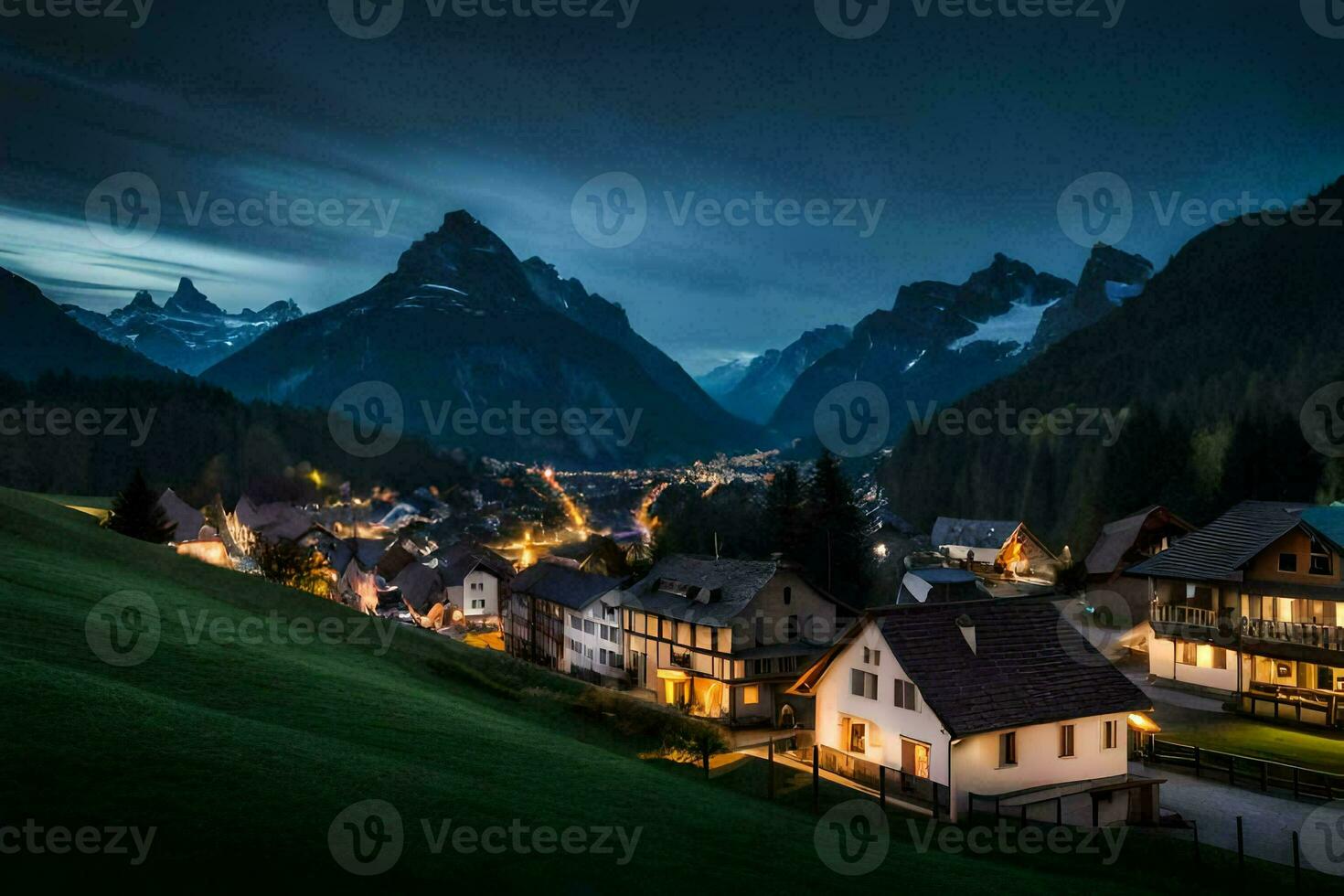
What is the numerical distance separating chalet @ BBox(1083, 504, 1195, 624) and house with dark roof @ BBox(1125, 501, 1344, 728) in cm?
1946

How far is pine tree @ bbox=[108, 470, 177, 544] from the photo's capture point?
51125 mm

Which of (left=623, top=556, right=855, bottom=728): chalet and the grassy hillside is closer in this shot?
the grassy hillside

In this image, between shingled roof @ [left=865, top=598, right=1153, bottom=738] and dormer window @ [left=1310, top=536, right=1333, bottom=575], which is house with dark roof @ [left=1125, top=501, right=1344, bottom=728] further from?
shingled roof @ [left=865, top=598, right=1153, bottom=738]

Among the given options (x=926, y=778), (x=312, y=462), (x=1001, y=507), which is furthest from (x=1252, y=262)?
(x=312, y=462)

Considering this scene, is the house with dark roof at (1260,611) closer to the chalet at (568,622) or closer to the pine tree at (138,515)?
the chalet at (568,622)

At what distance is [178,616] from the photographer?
28.9 metres

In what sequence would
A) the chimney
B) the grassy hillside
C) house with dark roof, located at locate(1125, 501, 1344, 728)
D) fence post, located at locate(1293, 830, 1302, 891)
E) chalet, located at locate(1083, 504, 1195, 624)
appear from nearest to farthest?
the grassy hillside
fence post, located at locate(1293, 830, 1302, 891)
the chimney
house with dark roof, located at locate(1125, 501, 1344, 728)
chalet, located at locate(1083, 504, 1195, 624)

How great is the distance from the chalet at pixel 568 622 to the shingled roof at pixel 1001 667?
31.0 m

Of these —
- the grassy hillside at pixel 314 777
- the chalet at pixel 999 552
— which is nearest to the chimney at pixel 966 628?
the grassy hillside at pixel 314 777

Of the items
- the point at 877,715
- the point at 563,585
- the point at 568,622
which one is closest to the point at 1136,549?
the point at 877,715

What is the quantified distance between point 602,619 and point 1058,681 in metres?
36.6

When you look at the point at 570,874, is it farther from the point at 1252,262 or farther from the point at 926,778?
the point at 1252,262

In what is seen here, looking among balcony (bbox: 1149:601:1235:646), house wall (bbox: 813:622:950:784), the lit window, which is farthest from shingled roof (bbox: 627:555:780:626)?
balcony (bbox: 1149:601:1235:646)

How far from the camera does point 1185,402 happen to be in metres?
109
